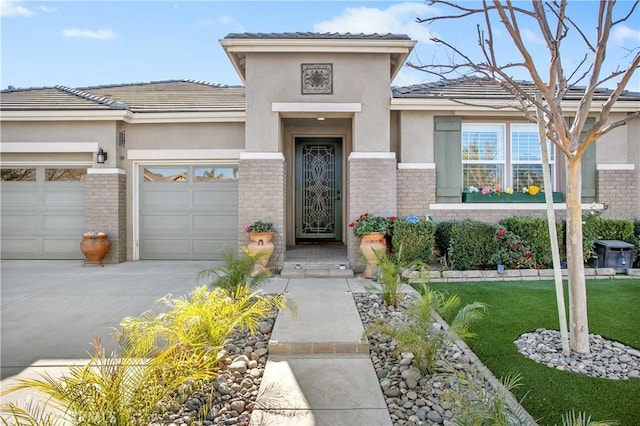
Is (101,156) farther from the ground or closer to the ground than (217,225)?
farther from the ground

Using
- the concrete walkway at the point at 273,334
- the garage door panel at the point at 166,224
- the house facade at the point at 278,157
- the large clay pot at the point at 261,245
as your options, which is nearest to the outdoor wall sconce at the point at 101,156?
the house facade at the point at 278,157

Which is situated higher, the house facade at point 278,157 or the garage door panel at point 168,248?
the house facade at point 278,157

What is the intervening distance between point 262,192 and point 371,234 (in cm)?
248

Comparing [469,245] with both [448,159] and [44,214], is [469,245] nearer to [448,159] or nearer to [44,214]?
[448,159]

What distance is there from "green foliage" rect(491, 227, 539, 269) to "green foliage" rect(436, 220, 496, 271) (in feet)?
0.43

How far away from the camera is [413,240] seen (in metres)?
7.23

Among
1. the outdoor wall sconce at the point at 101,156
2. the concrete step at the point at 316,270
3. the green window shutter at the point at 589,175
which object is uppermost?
the outdoor wall sconce at the point at 101,156

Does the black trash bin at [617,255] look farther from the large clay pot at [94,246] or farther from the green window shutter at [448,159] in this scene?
the large clay pot at [94,246]

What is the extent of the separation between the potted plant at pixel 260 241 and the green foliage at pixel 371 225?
1729mm

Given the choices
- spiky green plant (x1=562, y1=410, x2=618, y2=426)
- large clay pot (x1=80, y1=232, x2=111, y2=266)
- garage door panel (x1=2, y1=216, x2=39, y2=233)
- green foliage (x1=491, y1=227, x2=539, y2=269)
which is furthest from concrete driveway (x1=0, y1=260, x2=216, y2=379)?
green foliage (x1=491, y1=227, x2=539, y2=269)

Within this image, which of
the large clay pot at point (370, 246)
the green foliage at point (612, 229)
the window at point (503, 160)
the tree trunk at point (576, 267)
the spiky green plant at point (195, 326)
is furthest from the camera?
the window at point (503, 160)

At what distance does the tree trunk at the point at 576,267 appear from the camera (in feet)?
11.4

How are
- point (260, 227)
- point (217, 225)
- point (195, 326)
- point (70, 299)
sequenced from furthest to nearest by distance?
point (217, 225)
point (260, 227)
point (70, 299)
point (195, 326)

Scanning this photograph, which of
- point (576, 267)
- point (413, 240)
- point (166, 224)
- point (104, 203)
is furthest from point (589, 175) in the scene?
point (104, 203)
